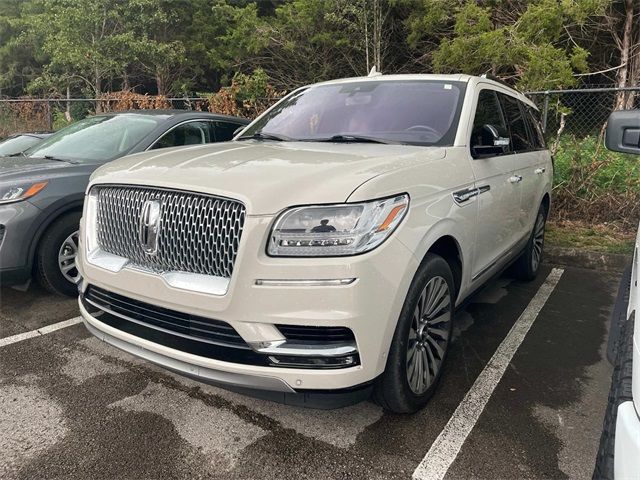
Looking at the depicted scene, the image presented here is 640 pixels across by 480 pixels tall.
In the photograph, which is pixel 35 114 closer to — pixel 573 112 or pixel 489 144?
pixel 573 112

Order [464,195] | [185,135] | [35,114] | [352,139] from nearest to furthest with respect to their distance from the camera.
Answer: [464,195]
[352,139]
[185,135]
[35,114]

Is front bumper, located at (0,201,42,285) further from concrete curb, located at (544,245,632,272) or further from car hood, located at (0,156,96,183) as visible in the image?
concrete curb, located at (544,245,632,272)

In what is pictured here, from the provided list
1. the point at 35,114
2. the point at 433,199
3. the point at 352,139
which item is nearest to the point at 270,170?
the point at 433,199

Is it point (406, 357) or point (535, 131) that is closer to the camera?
point (406, 357)

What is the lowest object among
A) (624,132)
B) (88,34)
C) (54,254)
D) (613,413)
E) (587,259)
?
(587,259)

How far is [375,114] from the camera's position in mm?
3506

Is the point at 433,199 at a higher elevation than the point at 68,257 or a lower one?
higher

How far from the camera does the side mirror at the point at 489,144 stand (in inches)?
127

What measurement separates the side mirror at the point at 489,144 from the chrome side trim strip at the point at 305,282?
5.14ft

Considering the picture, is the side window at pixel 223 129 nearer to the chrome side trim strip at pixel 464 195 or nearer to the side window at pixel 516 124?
the side window at pixel 516 124

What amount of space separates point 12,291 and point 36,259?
0.67 metres

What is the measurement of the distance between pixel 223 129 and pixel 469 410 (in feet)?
13.6

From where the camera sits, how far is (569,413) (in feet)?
9.32

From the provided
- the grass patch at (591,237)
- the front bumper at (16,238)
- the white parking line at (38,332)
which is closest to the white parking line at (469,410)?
the grass patch at (591,237)
